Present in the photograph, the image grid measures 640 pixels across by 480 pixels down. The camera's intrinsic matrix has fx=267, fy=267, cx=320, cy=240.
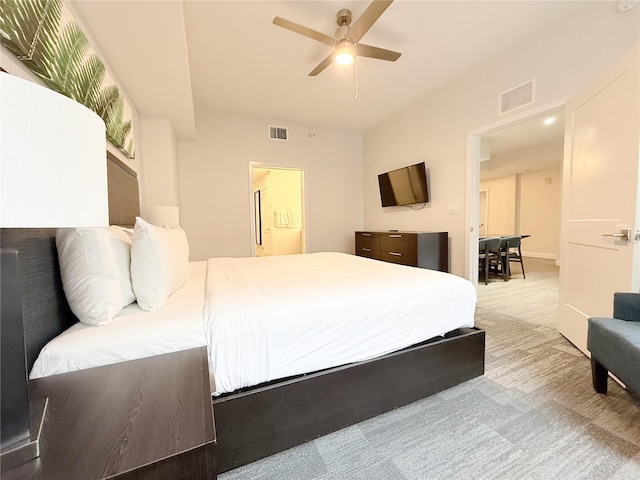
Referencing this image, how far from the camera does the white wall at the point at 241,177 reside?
4.12m

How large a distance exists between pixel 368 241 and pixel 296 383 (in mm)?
3445

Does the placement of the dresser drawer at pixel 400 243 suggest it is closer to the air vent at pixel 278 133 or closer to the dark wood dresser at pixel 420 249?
the dark wood dresser at pixel 420 249

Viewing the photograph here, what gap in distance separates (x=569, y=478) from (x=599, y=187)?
6.07 feet

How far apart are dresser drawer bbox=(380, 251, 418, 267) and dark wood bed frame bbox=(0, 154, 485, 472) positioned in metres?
1.76

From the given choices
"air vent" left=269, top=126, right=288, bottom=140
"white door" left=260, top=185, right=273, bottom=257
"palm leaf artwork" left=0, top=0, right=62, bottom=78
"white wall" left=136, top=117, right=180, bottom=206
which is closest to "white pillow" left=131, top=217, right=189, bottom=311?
"palm leaf artwork" left=0, top=0, right=62, bottom=78

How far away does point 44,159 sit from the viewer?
479 mm

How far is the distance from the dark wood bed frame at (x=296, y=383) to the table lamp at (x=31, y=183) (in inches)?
16.3

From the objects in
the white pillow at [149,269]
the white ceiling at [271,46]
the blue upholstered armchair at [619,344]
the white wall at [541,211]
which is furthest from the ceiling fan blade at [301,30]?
the white wall at [541,211]

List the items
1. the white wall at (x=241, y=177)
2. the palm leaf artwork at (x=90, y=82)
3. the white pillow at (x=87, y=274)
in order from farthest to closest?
the white wall at (x=241, y=177) → the palm leaf artwork at (x=90, y=82) → the white pillow at (x=87, y=274)

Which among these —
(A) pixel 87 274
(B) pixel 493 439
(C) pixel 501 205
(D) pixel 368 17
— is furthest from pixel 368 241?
(C) pixel 501 205

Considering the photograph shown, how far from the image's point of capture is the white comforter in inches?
43.4

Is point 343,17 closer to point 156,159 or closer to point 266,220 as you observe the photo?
point 156,159

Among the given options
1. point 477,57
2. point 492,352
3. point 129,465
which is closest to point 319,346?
point 129,465

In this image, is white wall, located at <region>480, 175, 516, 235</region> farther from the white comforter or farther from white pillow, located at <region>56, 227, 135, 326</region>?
white pillow, located at <region>56, 227, 135, 326</region>
